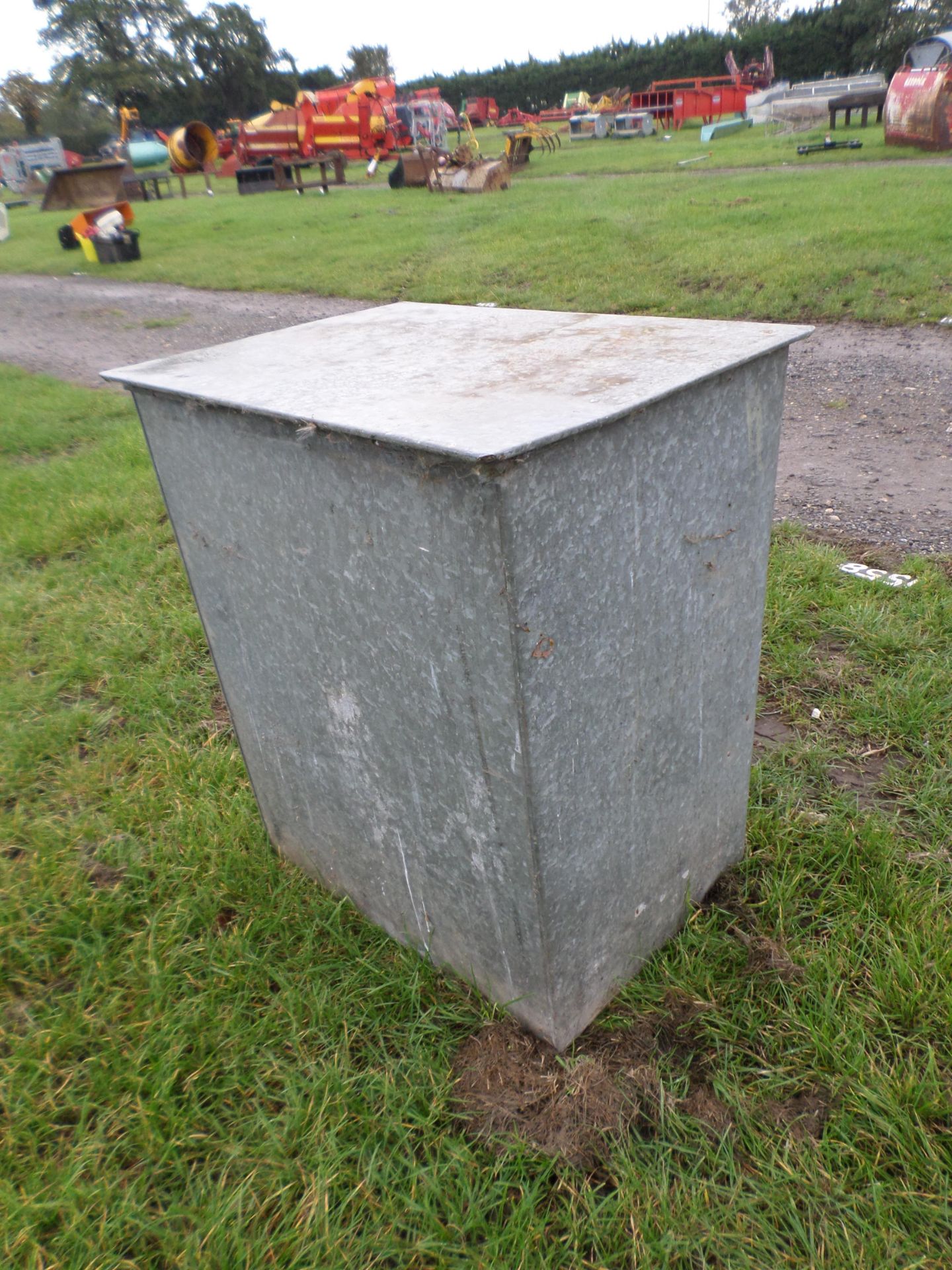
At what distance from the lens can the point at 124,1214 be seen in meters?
1.47

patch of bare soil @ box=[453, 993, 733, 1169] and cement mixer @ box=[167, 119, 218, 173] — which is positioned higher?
cement mixer @ box=[167, 119, 218, 173]

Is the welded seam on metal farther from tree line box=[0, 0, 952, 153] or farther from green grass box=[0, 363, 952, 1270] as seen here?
tree line box=[0, 0, 952, 153]

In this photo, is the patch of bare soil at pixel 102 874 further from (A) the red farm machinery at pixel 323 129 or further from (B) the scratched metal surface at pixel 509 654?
(A) the red farm machinery at pixel 323 129

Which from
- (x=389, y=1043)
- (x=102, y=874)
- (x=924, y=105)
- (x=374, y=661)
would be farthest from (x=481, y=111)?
(x=389, y=1043)

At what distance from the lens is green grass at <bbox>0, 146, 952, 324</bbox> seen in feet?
21.3

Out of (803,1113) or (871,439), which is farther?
(871,439)

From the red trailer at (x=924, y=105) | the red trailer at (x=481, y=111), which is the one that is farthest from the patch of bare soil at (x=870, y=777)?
the red trailer at (x=481, y=111)

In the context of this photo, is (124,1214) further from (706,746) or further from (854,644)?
(854,644)

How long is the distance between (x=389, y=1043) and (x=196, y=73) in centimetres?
5748

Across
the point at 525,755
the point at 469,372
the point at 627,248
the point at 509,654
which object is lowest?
the point at 627,248

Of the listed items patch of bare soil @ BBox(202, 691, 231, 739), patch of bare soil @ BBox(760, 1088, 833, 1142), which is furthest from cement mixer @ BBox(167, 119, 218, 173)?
patch of bare soil @ BBox(760, 1088, 833, 1142)

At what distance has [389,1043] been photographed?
1.74m

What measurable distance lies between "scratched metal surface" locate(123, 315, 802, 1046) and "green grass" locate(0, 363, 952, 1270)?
0.57ft

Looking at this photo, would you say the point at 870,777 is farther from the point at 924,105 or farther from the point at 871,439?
the point at 924,105
